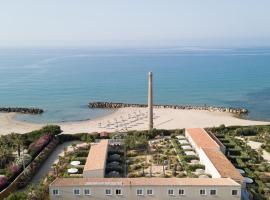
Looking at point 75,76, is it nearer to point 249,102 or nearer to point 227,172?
point 249,102

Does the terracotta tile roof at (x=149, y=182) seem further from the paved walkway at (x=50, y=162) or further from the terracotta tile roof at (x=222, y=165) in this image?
the paved walkway at (x=50, y=162)

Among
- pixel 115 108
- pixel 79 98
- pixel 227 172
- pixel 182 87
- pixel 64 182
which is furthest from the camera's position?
pixel 182 87

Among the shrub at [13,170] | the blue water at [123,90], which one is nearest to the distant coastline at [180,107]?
the blue water at [123,90]

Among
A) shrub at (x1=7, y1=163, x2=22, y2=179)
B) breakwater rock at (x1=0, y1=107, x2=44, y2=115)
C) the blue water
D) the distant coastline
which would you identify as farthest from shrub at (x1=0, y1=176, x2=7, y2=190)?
the distant coastline

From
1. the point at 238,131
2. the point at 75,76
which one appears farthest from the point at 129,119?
the point at 75,76

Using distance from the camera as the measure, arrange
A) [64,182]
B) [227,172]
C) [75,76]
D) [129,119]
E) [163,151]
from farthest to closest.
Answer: [75,76]
[129,119]
[163,151]
[227,172]
[64,182]

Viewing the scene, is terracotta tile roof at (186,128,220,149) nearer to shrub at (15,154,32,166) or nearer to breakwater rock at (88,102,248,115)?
shrub at (15,154,32,166)

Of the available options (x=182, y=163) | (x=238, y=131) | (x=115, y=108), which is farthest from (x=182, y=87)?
(x=182, y=163)

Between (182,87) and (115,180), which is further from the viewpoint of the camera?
(182,87)
